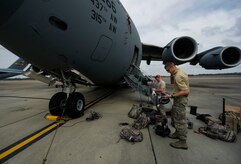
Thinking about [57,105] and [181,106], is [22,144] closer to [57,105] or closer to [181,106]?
[57,105]

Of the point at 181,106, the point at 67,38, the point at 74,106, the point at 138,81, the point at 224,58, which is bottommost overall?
the point at 74,106

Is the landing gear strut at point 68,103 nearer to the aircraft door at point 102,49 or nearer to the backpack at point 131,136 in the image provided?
the aircraft door at point 102,49

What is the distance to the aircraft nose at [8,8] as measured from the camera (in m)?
1.86

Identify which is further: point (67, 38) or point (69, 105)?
point (69, 105)

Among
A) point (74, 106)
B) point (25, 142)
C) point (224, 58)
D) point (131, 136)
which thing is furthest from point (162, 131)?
point (224, 58)

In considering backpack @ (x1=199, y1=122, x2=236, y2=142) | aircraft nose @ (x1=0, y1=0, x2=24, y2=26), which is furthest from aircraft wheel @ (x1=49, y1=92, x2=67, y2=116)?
backpack @ (x1=199, y1=122, x2=236, y2=142)

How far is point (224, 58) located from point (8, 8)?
866cm

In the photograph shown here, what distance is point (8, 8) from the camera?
1923mm

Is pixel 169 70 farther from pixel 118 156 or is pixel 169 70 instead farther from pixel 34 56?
pixel 34 56

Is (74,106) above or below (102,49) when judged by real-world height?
below

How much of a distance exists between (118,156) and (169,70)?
1695 millimetres

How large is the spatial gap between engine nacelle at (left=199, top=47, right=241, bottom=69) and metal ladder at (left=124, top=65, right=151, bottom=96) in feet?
12.4

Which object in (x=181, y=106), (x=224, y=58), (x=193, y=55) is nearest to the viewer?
(x=181, y=106)

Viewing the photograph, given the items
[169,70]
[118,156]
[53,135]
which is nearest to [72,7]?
[169,70]
